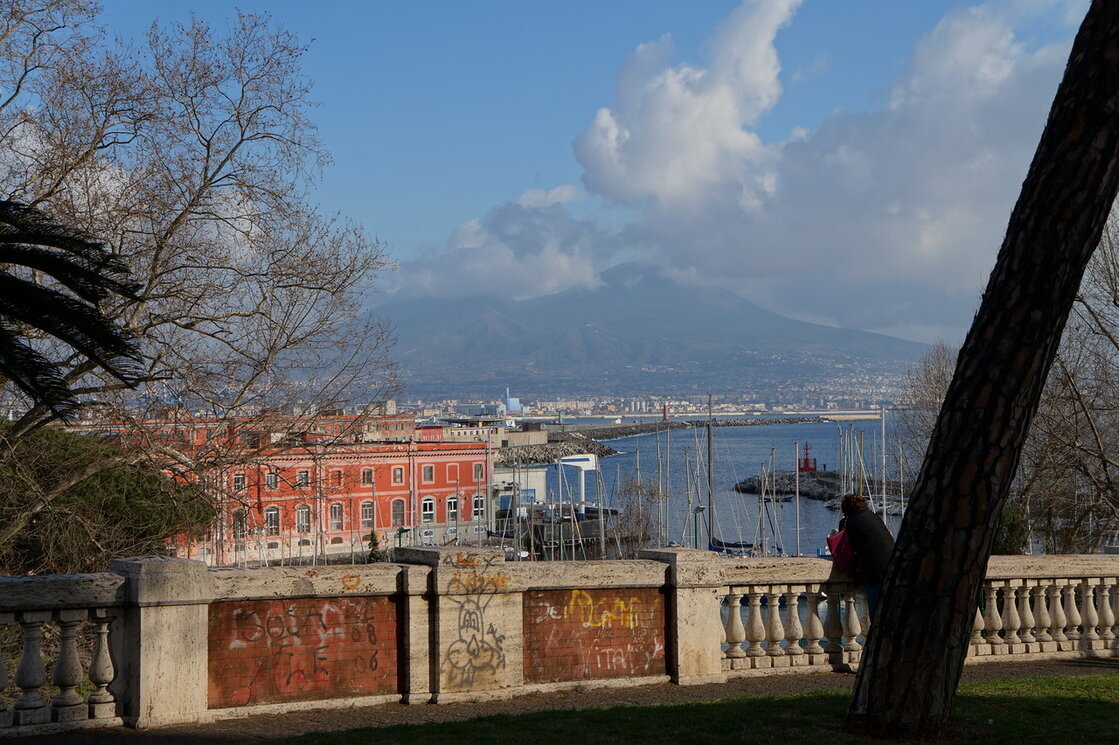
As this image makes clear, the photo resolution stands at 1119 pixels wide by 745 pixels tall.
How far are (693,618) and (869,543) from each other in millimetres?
1803

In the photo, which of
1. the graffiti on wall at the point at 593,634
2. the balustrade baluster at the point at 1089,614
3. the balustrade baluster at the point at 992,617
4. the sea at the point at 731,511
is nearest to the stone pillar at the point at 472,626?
the graffiti on wall at the point at 593,634

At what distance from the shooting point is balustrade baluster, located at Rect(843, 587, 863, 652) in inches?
413

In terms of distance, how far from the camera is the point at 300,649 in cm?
848

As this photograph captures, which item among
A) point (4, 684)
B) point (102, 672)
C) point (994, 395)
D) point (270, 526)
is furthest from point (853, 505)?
point (270, 526)

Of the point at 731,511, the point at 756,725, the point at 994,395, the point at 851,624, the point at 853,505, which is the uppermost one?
the point at 994,395

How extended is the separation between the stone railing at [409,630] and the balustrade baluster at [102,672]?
0.01m

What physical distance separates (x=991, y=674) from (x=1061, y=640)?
62.0 inches

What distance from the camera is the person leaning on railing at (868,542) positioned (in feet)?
33.1

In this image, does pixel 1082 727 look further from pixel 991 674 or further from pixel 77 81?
pixel 77 81

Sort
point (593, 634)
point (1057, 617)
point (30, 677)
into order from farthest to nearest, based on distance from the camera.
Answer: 1. point (1057, 617)
2. point (593, 634)
3. point (30, 677)

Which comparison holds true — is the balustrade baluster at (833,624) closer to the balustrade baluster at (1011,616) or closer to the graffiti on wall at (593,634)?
the graffiti on wall at (593,634)

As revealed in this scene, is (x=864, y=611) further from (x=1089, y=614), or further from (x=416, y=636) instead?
(x=416, y=636)

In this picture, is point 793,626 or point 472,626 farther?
point 793,626

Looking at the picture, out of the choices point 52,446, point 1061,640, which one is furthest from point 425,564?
point 52,446
